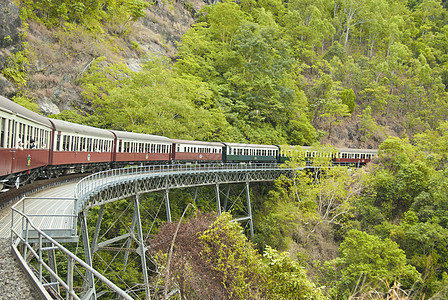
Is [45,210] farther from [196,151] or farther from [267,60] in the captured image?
[267,60]

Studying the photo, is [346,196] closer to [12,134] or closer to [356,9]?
[12,134]

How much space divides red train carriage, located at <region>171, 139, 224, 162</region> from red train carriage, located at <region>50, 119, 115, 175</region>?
7.97m

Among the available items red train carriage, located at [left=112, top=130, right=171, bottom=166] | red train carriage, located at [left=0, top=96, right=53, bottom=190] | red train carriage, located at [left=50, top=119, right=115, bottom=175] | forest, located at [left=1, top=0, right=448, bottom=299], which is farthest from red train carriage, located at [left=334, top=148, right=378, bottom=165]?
red train carriage, located at [left=0, top=96, right=53, bottom=190]

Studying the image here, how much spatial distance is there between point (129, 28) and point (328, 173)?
1318 inches

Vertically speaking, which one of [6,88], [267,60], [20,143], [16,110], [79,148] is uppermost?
[267,60]

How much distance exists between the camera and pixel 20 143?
1360cm

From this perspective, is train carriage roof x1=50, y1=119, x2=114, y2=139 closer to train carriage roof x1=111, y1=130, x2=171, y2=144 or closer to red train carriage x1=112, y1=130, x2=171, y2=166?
train carriage roof x1=111, y1=130, x2=171, y2=144

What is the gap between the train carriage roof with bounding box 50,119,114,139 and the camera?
1953 cm

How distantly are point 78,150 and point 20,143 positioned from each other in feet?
25.8

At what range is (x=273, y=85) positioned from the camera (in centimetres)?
5344

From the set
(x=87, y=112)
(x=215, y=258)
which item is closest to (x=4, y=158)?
(x=215, y=258)

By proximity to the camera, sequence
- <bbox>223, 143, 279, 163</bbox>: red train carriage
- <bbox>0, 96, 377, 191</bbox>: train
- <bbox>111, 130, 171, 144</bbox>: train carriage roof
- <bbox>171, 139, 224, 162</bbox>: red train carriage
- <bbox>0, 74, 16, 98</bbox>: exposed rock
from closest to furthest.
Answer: <bbox>0, 96, 377, 191</bbox>: train, <bbox>111, 130, 171, 144</bbox>: train carriage roof, <bbox>0, 74, 16, 98</bbox>: exposed rock, <bbox>171, 139, 224, 162</bbox>: red train carriage, <bbox>223, 143, 279, 163</bbox>: red train carriage

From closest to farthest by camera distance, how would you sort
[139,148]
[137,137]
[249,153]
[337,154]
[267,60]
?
[137,137]
[139,148]
[249,153]
[337,154]
[267,60]

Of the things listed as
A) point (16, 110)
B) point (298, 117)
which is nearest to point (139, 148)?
point (16, 110)
